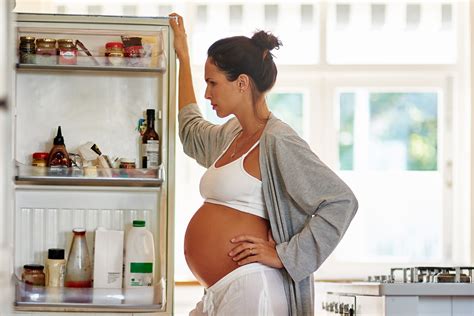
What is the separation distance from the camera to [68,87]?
2.54m

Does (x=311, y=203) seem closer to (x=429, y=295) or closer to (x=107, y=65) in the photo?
(x=429, y=295)

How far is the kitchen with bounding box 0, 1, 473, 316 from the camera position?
14.5 feet

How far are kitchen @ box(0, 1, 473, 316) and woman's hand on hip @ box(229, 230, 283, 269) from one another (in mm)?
2221

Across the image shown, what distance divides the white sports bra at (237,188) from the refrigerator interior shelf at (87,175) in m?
0.23

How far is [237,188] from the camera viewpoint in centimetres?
218

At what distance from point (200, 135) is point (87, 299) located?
589 mm

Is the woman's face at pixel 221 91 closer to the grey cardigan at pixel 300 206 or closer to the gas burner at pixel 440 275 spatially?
the grey cardigan at pixel 300 206

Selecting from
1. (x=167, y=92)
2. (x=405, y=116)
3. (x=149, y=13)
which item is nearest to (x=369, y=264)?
(x=405, y=116)

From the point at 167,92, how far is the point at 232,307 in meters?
0.69

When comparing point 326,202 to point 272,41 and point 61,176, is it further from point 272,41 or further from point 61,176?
point 61,176

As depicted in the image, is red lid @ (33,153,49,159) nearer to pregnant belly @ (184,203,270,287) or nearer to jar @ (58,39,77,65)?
jar @ (58,39,77,65)

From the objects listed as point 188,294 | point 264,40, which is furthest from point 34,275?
point 188,294

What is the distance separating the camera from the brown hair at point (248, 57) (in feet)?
7.65

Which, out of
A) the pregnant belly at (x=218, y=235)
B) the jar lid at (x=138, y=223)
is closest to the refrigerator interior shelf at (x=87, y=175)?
the jar lid at (x=138, y=223)
